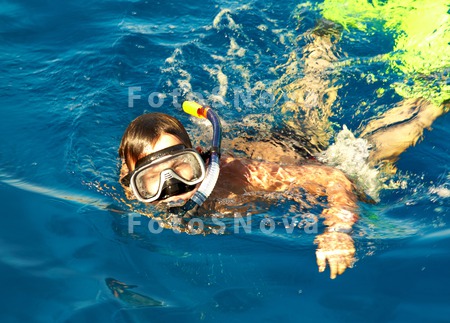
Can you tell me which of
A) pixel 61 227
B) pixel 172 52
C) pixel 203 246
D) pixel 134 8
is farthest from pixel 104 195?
pixel 134 8

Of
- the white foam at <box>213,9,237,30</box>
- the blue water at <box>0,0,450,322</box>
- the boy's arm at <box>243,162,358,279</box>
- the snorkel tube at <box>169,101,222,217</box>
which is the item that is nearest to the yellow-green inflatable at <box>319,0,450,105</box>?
the blue water at <box>0,0,450,322</box>

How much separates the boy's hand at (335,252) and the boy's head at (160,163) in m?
0.77

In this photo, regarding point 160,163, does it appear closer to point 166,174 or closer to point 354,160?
point 166,174

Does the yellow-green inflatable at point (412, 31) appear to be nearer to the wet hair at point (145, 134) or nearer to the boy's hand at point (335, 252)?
the boy's hand at point (335, 252)

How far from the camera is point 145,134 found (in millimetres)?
3408

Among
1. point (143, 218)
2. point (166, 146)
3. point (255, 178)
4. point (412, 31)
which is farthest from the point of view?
point (412, 31)

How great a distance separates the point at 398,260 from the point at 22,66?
12.7 ft

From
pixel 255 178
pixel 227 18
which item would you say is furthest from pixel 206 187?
pixel 227 18

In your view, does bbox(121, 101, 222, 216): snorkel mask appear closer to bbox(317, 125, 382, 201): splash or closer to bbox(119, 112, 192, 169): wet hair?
bbox(119, 112, 192, 169): wet hair

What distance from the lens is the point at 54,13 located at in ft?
21.0

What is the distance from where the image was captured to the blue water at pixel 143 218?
2895 mm

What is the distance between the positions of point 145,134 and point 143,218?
53 cm

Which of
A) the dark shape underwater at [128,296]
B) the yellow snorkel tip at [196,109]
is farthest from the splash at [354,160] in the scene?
the dark shape underwater at [128,296]

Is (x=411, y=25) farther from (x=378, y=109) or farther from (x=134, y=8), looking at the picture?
(x=134, y=8)
